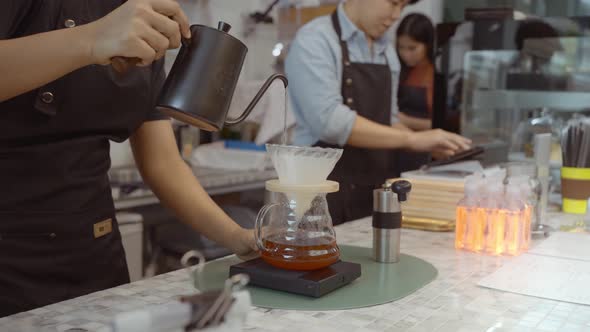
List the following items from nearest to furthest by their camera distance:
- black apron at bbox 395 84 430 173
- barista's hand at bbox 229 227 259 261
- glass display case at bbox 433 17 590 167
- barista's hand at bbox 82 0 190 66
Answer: barista's hand at bbox 82 0 190 66
barista's hand at bbox 229 227 259 261
glass display case at bbox 433 17 590 167
black apron at bbox 395 84 430 173

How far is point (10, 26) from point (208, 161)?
2.27 m

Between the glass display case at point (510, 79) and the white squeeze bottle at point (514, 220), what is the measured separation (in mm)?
1038

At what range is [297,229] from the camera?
4.09 feet

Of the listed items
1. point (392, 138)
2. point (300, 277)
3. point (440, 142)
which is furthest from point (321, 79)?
point (300, 277)

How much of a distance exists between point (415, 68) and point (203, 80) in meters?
2.90

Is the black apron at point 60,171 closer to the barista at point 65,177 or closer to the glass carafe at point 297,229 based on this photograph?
the barista at point 65,177

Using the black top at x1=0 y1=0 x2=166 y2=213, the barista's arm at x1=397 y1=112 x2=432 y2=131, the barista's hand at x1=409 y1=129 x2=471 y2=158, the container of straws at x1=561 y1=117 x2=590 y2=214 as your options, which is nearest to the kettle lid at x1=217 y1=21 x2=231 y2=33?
the black top at x1=0 y1=0 x2=166 y2=213

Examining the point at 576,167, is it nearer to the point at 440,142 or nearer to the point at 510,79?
the point at 440,142

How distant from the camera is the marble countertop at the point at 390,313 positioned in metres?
1.03

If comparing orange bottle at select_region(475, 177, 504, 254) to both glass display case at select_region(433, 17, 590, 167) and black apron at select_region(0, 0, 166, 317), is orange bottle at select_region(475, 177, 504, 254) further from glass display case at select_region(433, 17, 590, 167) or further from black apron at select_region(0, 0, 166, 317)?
glass display case at select_region(433, 17, 590, 167)

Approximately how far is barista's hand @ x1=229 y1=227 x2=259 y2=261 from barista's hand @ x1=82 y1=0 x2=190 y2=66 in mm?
479

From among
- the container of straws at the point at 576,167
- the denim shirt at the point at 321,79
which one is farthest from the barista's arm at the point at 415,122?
the container of straws at the point at 576,167

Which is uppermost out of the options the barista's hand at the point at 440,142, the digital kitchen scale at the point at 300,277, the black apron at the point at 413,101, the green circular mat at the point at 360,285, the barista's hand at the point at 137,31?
the barista's hand at the point at 137,31

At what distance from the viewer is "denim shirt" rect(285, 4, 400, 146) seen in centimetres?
237
